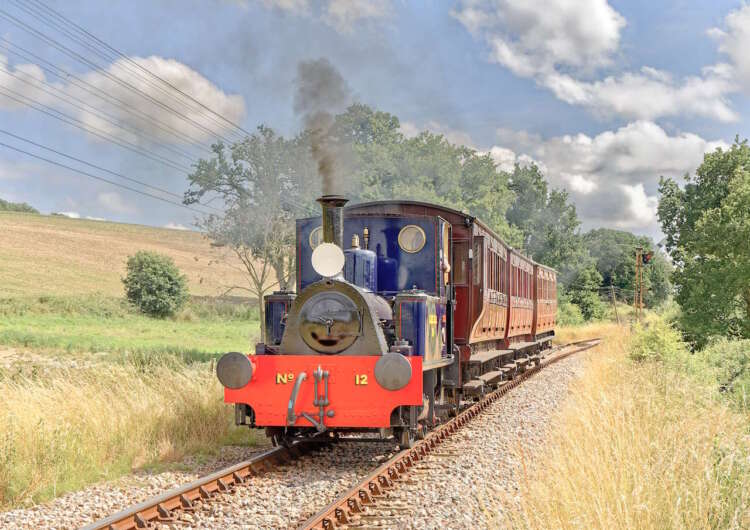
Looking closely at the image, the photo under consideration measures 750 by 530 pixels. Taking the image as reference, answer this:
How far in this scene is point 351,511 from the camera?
20.0ft

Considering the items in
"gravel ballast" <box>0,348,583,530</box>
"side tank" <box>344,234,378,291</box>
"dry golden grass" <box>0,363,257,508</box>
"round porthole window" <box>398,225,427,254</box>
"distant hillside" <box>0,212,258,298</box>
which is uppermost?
"distant hillside" <box>0,212,258,298</box>

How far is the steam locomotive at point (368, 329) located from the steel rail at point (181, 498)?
55 cm

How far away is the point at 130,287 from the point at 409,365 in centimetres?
4368

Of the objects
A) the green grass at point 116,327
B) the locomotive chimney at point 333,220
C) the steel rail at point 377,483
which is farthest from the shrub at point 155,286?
the locomotive chimney at point 333,220

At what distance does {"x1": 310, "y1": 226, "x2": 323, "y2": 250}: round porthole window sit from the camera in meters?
9.73

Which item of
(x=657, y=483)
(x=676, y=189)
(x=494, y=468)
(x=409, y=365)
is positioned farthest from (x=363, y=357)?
(x=676, y=189)

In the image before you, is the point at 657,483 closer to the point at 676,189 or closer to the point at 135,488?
the point at 135,488

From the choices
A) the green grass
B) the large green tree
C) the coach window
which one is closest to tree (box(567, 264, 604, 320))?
the large green tree

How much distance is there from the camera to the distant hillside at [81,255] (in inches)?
2026

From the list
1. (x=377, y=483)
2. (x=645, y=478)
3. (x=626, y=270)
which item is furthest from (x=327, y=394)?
(x=626, y=270)

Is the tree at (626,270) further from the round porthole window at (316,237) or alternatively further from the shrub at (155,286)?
the round porthole window at (316,237)

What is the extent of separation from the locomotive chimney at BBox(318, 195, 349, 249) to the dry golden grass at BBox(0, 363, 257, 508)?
2965mm

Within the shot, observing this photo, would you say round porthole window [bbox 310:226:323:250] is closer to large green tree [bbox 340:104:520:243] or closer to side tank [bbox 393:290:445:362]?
side tank [bbox 393:290:445:362]

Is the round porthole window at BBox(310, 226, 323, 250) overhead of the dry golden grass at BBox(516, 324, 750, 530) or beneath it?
overhead
